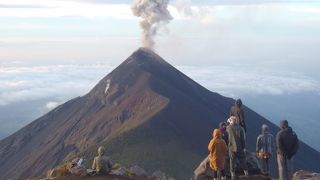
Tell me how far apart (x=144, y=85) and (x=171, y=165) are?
4718 cm

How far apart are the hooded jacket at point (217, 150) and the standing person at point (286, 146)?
2785mm

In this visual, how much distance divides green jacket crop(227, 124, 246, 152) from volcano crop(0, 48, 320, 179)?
58738 mm

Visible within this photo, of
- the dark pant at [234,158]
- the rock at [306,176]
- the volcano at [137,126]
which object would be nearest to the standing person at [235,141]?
the dark pant at [234,158]

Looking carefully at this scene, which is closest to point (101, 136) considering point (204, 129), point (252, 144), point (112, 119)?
point (112, 119)

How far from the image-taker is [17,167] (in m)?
135

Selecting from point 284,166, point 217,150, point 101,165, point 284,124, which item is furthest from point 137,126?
point 284,124

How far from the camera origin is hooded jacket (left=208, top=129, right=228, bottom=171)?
95.5 feet

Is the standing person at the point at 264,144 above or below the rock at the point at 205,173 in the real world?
above

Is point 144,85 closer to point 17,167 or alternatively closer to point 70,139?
point 70,139

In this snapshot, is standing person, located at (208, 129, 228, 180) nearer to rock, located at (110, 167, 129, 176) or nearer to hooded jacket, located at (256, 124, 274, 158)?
hooded jacket, located at (256, 124, 274, 158)

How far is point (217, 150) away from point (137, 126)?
279ft

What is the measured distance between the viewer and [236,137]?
3061 centimetres

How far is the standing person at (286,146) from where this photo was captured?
2975 cm

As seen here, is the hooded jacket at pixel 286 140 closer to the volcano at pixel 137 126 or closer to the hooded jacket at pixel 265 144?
the hooded jacket at pixel 265 144
